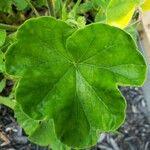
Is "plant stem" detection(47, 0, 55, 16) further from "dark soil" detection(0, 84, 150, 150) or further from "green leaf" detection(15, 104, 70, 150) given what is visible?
"dark soil" detection(0, 84, 150, 150)

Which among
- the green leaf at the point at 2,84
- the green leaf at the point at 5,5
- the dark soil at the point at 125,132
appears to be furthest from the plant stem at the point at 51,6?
the dark soil at the point at 125,132

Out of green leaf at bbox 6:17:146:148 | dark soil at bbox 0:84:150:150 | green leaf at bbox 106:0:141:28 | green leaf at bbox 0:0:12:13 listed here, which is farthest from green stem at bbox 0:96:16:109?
green leaf at bbox 106:0:141:28

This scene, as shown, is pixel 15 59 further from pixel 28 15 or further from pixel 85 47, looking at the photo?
pixel 28 15

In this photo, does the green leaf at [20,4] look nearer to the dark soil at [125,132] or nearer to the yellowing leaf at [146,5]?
the dark soil at [125,132]

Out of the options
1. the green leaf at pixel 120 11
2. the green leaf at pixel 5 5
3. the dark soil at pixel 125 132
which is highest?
the green leaf at pixel 5 5

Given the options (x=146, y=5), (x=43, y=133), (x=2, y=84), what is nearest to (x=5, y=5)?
(x=2, y=84)

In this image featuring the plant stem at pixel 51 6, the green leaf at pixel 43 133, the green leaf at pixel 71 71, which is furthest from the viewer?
the green leaf at pixel 43 133

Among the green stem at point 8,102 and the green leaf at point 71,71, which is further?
the green stem at point 8,102
